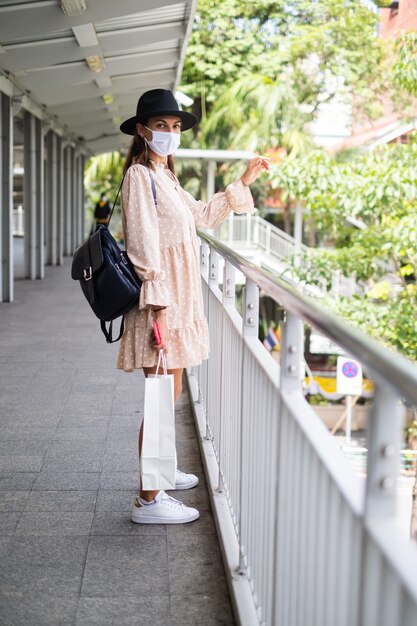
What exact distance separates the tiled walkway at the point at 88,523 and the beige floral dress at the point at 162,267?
2.04ft

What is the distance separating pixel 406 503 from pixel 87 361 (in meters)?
8.08

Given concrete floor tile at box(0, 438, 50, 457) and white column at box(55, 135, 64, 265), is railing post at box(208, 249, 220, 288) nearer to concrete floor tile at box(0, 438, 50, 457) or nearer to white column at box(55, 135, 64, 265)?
concrete floor tile at box(0, 438, 50, 457)

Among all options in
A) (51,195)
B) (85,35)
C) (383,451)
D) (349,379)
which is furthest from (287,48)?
(383,451)

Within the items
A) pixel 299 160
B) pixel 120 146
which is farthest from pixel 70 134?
pixel 299 160

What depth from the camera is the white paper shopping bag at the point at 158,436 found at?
3066 mm

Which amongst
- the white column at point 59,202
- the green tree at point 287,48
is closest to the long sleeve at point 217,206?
the white column at point 59,202

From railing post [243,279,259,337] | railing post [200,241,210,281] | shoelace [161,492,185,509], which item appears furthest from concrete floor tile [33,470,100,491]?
railing post [200,241,210,281]

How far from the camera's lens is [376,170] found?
1084 centimetres

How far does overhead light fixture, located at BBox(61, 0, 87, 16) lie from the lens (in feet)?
26.0

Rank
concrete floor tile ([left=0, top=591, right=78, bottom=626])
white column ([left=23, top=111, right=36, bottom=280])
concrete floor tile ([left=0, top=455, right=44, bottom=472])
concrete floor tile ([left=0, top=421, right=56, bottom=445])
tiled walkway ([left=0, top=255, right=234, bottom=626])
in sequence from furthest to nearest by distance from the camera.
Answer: white column ([left=23, top=111, right=36, bottom=280]), concrete floor tile ([left=0, top=421, right=56, bottom=445]), concrete floor tile ([left=0, top=455, right=44, bottom=472]), tiled walkway ([left=0, top=255, right=234, bottom=626]), concrete floor tile ([left=0, top=591, right=78, bottom=626])

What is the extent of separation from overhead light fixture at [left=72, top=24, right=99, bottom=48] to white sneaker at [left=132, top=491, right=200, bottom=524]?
6744 mm

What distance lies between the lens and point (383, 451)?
124 centimetres

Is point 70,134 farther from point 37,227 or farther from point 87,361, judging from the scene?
point 87,361

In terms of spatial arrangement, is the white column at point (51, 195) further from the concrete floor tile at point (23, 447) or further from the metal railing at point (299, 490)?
the metal railing at point (299, 490)
